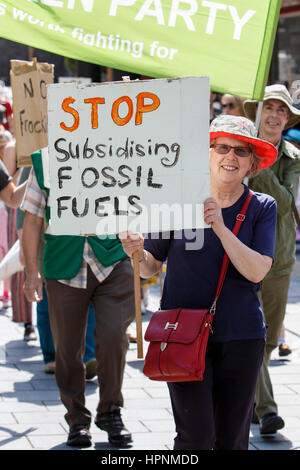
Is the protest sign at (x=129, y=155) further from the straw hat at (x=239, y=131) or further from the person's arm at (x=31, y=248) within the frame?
the person's arm at (x=31, y=248)

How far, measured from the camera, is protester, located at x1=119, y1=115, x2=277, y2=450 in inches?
154

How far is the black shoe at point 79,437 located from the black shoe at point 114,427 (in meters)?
0.10

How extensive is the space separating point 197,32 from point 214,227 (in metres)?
1.04

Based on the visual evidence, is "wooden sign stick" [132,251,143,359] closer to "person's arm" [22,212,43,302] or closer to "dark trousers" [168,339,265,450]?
"dark trousers" [168,339,265,450]

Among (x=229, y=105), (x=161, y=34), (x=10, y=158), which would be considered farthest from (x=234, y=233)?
(x=229, y=105)

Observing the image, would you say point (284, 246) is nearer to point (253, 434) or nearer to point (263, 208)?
point (253, 434)

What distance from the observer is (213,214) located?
3746 millimetres

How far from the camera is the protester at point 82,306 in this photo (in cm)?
559

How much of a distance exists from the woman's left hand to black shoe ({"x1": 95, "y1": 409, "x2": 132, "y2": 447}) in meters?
2.04

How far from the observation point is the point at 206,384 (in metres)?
3.95

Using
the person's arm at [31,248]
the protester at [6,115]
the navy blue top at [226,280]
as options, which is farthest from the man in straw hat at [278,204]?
the protester at [6,115]

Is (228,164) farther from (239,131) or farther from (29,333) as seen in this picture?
(29,333)

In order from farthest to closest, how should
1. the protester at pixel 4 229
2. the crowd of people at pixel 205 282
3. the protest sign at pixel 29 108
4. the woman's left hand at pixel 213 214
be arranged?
the protester at pixel 4 229, the protest sign at pixel 29 108, the crowd of people at pixel 205 282, the woman's left hand at pixel 213 214
